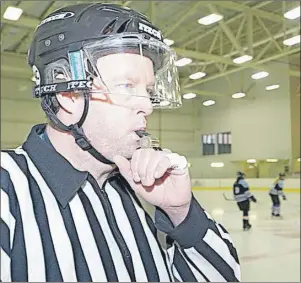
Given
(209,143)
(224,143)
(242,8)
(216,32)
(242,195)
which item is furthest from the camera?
(224,143)

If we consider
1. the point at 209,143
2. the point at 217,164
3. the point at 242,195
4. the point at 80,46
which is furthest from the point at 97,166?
the point at 209,143

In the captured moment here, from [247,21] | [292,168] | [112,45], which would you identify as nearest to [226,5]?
[247,21]

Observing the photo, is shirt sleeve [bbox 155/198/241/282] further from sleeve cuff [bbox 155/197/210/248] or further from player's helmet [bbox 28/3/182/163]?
player's helmet [bbox 28/3/182/163]

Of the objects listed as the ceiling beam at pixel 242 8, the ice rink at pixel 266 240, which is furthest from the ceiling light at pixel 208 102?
the ceiling beam at pixel 242 8

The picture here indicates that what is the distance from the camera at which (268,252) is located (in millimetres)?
3916

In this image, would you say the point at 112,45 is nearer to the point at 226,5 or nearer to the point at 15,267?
the point at 15,267

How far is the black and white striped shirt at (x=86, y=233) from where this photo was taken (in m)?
0.54

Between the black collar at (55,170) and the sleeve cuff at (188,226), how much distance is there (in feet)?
0.41

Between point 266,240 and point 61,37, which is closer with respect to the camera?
point 61,37

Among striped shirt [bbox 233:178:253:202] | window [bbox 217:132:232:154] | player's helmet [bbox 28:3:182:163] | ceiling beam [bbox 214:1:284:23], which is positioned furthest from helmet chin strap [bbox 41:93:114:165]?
window [bbox 217:132:232:154]

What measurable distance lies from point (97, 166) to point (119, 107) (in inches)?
3.9

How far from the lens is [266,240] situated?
4578 mm

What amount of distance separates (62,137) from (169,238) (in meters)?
0.22

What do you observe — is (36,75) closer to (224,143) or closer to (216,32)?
(216,32)
